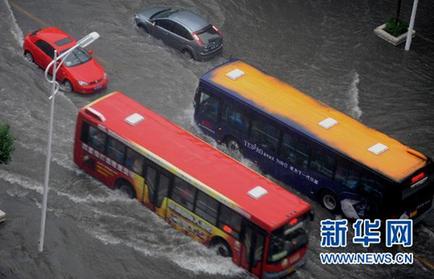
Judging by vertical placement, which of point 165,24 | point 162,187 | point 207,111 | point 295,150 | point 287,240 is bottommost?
point 165,24

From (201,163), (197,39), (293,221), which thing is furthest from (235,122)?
(197,39)

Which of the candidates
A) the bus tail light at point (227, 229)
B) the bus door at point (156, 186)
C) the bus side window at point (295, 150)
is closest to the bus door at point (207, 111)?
the bus side window at point (295, 150)

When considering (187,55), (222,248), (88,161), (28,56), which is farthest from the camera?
(187,55)

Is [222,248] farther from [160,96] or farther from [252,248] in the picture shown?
[160,96]

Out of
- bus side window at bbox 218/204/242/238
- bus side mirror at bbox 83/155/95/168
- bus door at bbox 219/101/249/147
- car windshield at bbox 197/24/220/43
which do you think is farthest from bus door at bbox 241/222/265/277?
car windshield at bbox 197/24/220/43

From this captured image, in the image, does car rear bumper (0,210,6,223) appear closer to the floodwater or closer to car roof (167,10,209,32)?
the floodwater

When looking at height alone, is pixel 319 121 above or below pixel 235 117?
above
